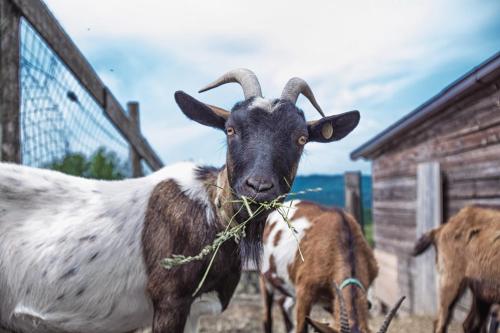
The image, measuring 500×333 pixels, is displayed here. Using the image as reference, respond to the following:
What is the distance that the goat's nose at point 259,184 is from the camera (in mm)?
2256

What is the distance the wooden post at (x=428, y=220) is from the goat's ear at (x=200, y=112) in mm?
5575

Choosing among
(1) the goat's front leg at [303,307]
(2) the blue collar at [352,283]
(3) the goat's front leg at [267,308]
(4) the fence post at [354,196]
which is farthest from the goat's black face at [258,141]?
(4) the fence post at [354,196]

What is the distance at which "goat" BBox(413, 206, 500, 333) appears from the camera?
438cm

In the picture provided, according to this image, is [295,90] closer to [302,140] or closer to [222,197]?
[302,140]

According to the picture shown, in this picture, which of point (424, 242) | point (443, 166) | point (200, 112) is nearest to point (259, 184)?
point (200, 112)

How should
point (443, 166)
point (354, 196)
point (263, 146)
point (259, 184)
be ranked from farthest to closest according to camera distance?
point (354, 196) → point (443, 166) → point (263, 146) → point (259, 184)

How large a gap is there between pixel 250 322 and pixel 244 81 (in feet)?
16.0

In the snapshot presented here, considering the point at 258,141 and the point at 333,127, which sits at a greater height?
the point at 333,127

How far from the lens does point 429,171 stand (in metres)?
7.73

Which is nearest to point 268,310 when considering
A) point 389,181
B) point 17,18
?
point 17,18

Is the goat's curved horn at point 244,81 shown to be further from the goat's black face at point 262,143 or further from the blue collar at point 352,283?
the blue collar at point 352,283

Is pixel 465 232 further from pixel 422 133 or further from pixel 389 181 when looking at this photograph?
pixel 389 181

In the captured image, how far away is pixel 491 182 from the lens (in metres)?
6.04

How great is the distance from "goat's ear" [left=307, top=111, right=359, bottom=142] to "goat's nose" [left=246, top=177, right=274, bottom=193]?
2.54 feet
